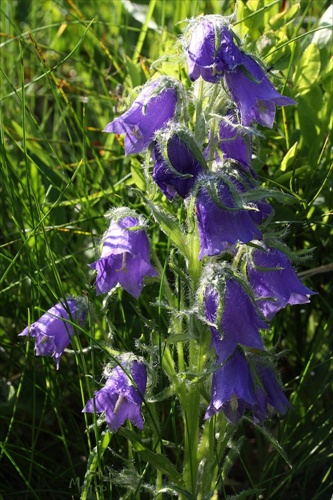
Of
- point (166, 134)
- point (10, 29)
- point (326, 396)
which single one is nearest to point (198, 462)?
point (326, 396)

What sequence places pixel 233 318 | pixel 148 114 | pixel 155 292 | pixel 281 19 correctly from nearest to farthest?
pixel 233 318, pixel 148 114, pixel 155 292, pixel 281 19

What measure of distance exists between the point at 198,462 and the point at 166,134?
2.39 ft

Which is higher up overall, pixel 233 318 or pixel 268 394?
pixel 233 318

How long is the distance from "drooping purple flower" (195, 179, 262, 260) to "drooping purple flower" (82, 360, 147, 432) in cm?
31

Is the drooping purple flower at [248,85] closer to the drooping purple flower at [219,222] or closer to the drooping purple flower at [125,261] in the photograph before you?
the drooping purple flower at [219,222]

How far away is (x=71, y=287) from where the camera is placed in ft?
6.67

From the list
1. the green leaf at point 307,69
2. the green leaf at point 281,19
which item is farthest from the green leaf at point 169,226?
the green leaf at point 281,19

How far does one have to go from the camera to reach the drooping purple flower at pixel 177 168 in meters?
1.40

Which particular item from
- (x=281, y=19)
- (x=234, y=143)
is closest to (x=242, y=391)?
(x=234, y=143)

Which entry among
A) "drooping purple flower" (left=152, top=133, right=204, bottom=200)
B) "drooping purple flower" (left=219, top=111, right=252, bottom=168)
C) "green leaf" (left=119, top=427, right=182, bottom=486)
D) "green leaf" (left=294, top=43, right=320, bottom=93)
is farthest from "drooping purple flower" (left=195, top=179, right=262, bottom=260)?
"green leaf" (left=294, top=43, right=320, bottom=93)

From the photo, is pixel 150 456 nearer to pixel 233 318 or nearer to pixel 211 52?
pixel 233 318

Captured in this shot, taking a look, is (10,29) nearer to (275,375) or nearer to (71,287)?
(71,287)

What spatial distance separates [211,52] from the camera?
140 cm

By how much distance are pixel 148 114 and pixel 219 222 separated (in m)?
0.28
